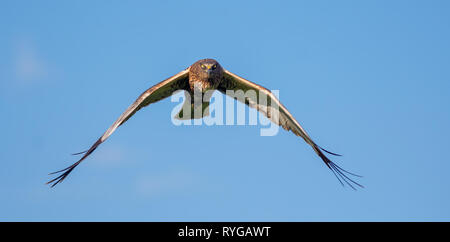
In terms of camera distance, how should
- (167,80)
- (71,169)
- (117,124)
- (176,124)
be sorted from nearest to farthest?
(71,169) → (117,124) → (167,80) → (176,124)

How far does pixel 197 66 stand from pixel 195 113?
1.54 metres

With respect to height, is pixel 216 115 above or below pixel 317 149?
above

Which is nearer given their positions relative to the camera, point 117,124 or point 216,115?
point 117,124

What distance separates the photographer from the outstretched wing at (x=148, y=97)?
38.8ft

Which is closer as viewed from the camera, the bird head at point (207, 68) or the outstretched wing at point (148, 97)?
the outstretched wing at point (148, 97)

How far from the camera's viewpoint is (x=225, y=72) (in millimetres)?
14078

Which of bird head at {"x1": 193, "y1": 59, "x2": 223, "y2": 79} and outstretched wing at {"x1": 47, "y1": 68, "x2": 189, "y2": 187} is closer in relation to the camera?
outstretched wing at {"x1": 47, "y1": 68, "x2": 189, "y2": 187}

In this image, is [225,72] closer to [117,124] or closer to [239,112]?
[239,112]

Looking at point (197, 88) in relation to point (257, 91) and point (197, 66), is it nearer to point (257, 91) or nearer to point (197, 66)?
point (197, 66)

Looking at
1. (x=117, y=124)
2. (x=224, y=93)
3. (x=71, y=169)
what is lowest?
(x=71, y=169)

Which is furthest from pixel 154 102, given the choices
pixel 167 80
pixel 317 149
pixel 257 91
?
pixel 317 149

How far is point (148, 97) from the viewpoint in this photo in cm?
1331

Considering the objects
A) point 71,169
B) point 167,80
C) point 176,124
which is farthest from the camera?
point 176,124

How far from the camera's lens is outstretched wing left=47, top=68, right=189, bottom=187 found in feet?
38.8
